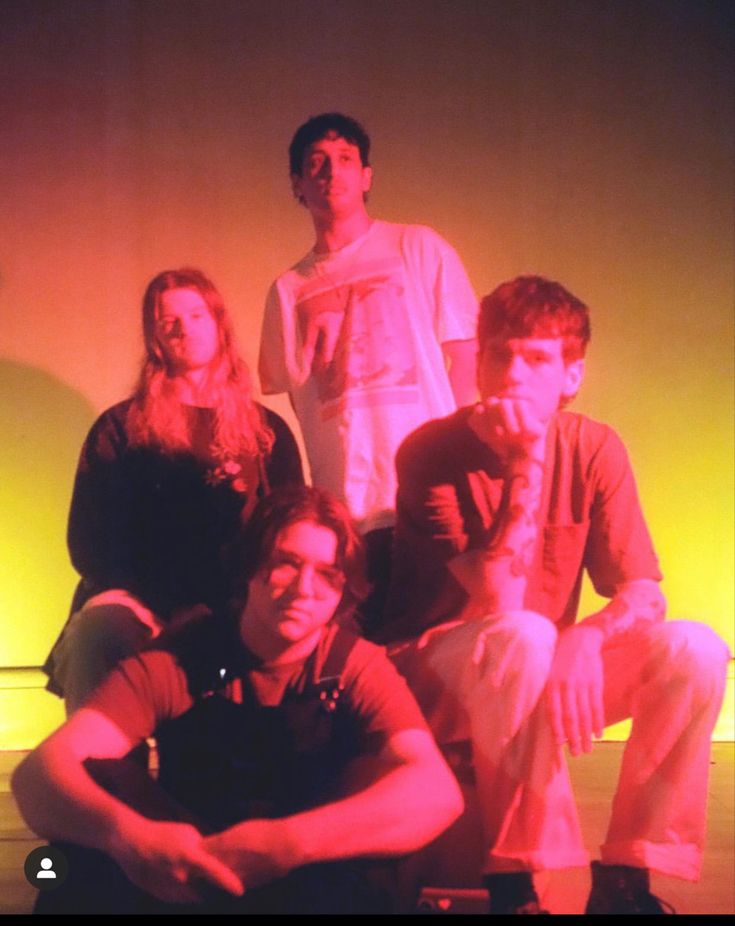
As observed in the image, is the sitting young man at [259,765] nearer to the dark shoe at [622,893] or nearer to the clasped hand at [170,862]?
the clasped hand at [170,862]

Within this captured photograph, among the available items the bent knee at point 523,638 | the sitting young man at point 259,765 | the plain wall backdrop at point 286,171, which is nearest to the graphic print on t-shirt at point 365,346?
the plain wall backdrop at point 286,171

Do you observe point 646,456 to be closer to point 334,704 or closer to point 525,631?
point 525,631

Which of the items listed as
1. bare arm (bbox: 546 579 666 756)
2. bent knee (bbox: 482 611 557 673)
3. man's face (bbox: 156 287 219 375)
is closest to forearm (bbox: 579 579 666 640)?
bare arm (bbox: 546 579 666 756)

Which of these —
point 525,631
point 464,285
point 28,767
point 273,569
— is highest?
point 464,285

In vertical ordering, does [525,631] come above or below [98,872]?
above

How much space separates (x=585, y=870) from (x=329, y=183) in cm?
169

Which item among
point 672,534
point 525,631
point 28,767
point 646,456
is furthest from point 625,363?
point 28,767

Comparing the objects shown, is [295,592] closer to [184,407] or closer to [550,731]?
[184,407]

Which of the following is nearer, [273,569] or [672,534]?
[273,569]

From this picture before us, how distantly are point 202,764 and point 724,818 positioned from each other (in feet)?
4.31

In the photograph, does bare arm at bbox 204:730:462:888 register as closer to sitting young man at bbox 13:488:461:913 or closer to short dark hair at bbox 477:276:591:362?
sitting young man at bbox 13:488:461:913

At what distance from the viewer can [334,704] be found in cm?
206

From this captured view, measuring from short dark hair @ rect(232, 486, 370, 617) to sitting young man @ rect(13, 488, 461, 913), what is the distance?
0.02m

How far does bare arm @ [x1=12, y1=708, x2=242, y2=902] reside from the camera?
6.47 feet
